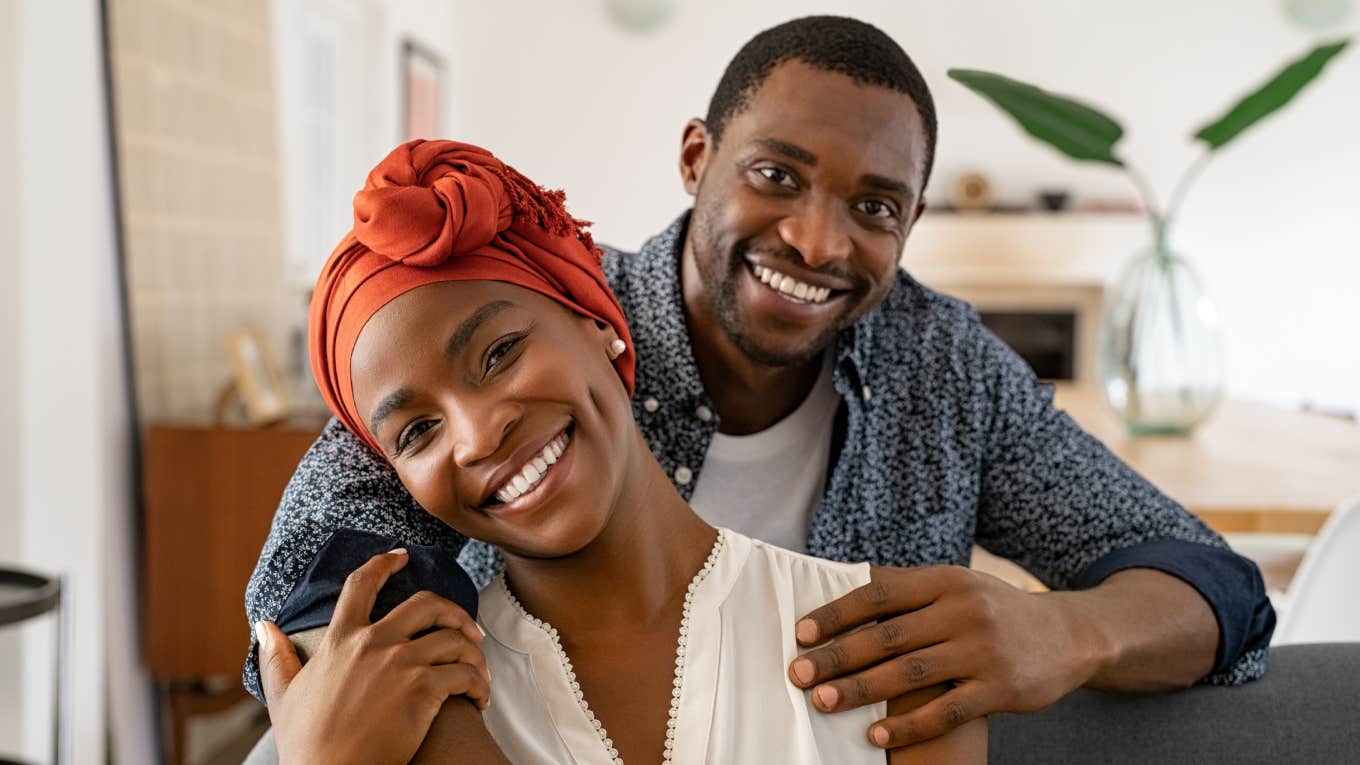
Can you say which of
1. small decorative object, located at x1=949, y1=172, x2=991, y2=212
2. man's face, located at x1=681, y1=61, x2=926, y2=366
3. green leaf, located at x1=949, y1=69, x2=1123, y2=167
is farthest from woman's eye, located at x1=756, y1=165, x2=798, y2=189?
small decorative object, located at x1=949, y1=172, x2=991, y2=212

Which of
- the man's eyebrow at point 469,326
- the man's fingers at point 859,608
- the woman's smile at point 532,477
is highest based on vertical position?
the man's eyebrow at point 469,326

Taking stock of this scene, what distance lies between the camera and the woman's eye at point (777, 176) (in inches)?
55.8

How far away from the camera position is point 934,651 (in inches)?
41.5

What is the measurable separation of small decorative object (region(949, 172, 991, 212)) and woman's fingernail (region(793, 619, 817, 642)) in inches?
219

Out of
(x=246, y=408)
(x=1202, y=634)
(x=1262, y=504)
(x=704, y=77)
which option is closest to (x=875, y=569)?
(x=1202, y=634)

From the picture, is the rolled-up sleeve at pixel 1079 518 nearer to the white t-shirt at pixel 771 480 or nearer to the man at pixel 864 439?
the man at pixel 864 439

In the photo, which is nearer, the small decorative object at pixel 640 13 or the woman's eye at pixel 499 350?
the woman's eye at pixel 499 350

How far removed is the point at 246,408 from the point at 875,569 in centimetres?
225

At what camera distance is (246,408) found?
3016 mm

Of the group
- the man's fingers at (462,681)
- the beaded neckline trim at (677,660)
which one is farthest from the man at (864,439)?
the man's fingers at (462,681)

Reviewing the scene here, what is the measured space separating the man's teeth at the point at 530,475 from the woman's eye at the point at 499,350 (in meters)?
0.08

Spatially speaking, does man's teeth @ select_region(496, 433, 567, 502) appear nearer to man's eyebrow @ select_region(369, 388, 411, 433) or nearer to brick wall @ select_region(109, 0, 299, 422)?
man's eyebrow @ select_region(369, 388, 411, 433)

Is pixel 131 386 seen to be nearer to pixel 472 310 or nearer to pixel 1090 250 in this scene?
pixel 472 310

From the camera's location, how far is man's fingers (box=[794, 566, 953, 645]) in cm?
106
